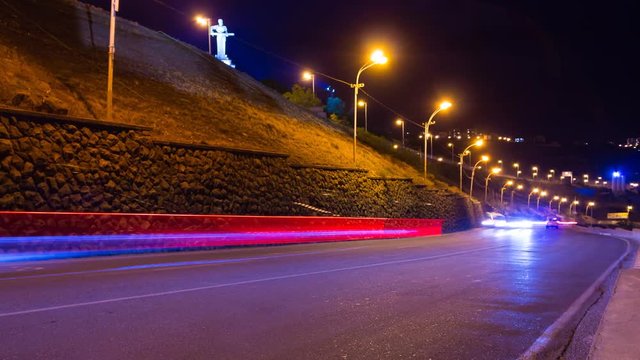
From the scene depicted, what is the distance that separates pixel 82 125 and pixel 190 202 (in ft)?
17.9

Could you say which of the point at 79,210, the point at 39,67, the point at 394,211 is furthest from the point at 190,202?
the point at 394,211

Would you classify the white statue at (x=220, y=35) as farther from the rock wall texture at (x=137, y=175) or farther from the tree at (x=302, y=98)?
the rock wall texture at (x=137, y=175)

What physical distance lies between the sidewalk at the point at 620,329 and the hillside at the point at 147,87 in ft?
57.7

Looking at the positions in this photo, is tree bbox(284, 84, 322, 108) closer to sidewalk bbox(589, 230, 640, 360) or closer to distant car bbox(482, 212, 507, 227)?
distant car bbox(482, 212, 507, 227)

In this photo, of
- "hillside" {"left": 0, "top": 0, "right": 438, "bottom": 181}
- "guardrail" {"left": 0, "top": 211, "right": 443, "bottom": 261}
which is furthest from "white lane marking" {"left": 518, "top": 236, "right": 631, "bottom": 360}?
"hillside" {"left": 0, "top": 0, "right": 438, "bottom": 181}

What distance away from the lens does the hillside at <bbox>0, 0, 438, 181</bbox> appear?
1021 inches

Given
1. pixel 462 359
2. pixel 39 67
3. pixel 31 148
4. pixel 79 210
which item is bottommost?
pixel 462 359

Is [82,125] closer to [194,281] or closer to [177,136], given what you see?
[177,136]

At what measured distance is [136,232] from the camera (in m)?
18.9

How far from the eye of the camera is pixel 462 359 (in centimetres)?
618

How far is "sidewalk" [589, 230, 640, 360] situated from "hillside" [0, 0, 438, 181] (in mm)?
17596

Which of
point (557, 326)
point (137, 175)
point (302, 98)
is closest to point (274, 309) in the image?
point (557, 326)

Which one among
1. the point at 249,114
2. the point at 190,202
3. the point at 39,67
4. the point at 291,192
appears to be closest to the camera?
the point at 190,202

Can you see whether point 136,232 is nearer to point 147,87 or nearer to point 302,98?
point 147,87
